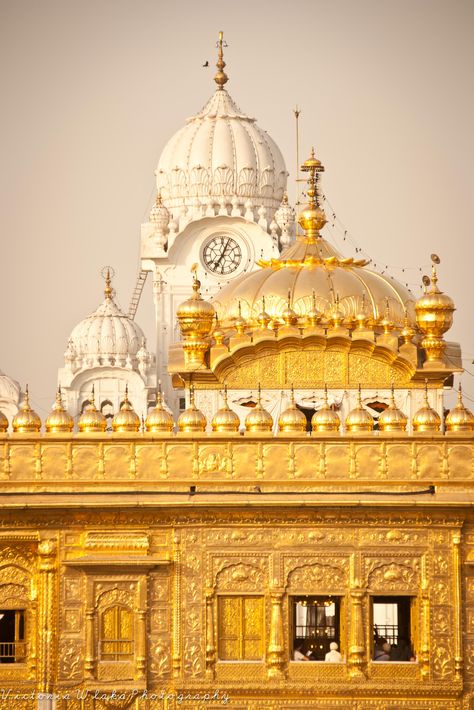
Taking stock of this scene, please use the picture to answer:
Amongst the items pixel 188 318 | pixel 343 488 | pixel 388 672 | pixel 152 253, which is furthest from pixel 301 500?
pixel 152 253

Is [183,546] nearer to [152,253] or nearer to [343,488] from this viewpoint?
[343,488]

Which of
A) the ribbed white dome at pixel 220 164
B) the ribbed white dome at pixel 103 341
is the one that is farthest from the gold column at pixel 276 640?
the ribbed white dome at pixel 220 164

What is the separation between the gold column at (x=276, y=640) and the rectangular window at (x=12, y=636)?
9.99 ft

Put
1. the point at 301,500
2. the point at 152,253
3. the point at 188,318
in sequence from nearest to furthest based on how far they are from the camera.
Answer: the point at 301,500
the point at 188,318
the point at 152,253

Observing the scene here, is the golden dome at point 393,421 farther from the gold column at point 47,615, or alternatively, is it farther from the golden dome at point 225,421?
the gold column at point 47,615

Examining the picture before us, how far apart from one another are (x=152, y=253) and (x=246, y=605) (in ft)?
92.2

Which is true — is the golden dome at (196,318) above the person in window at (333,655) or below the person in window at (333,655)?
above

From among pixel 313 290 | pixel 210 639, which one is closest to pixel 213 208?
pixel 313 290

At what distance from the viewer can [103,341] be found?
2008 inches

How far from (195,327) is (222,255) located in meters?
24.9

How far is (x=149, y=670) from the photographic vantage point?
26203 millimetres

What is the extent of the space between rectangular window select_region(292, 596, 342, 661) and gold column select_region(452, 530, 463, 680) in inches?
57.5

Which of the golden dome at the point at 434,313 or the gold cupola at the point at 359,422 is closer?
the gold cupola at the point at 359,422

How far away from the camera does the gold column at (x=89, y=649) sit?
2608cm
